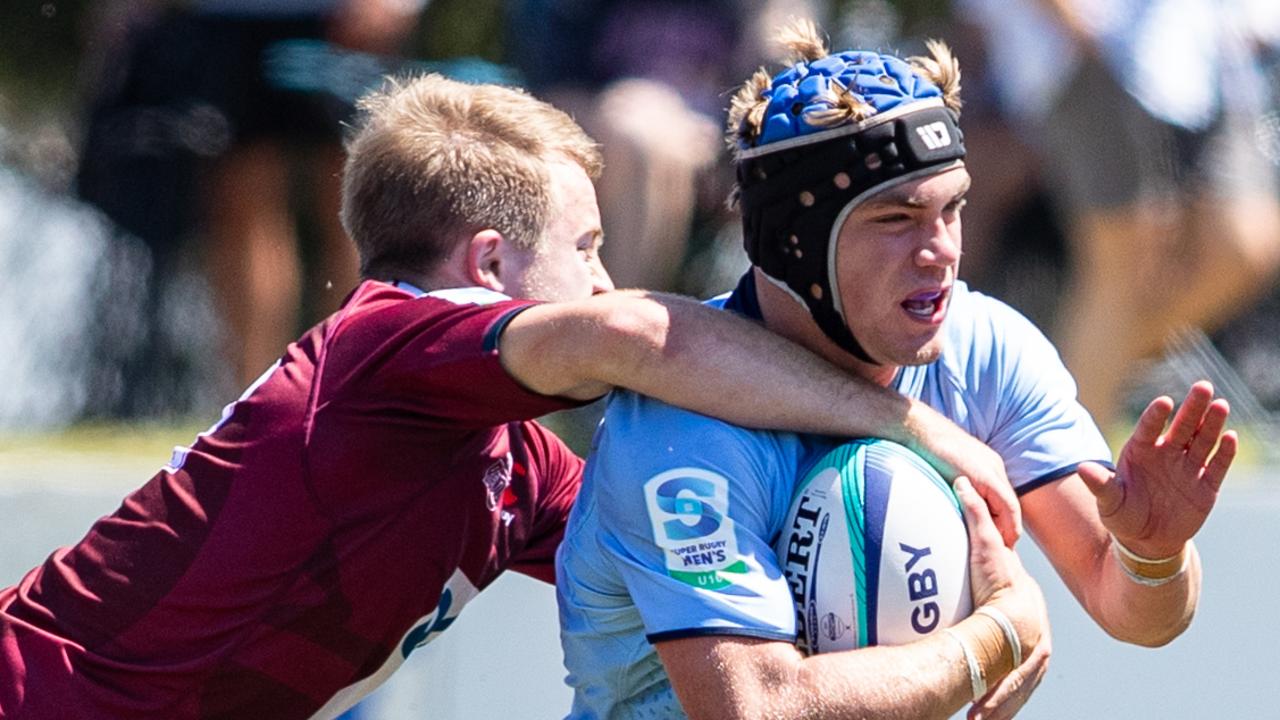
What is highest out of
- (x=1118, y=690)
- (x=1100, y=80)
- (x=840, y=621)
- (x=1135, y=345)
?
(x=1100, y=80)

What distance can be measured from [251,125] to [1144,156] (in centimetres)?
274

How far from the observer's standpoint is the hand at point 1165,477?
3066 mm

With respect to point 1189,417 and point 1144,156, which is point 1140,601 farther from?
point 1144,156

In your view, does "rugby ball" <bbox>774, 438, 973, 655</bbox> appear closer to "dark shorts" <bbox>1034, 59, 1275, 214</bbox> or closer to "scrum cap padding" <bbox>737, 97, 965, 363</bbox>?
"scrum cap padding" <bbox>737, 97, 965, 363</bbox>

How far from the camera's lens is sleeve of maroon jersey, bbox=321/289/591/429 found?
313 cm

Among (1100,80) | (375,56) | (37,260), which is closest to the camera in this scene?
(1100,80)

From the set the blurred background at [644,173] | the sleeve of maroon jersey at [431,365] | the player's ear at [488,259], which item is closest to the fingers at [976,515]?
the sleeve of maroon jersey at [431,365]

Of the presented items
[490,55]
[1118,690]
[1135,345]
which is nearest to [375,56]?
[490,55]

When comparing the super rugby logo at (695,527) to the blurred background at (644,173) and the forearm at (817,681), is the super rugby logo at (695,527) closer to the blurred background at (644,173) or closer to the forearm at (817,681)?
the forearm at (817,681)

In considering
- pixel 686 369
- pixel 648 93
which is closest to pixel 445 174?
pixel 686 369

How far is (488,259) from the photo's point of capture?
11.9 feet

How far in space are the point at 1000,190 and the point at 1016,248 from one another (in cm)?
21

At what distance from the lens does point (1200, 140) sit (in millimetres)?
5766

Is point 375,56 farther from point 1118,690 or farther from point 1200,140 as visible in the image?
point 1118,690
